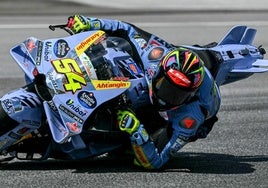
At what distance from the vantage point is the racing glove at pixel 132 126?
6.10 m

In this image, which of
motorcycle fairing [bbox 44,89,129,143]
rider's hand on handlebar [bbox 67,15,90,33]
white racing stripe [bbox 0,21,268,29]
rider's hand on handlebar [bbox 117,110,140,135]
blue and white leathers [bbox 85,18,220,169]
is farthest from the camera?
white racing stripe [bbox 0,21,268,29]

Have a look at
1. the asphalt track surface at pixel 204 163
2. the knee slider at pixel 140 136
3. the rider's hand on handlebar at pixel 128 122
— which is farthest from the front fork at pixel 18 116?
the knee slider at pixel 140 136

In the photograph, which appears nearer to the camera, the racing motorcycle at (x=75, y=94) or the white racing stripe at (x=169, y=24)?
the racing motorcycle at (x=75, y=94)

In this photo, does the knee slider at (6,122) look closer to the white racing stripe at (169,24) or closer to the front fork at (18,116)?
the front fork at (18,116)

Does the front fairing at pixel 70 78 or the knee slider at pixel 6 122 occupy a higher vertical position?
the front fairing at pixel 70 78

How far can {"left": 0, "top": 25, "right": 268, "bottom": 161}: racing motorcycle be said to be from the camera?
5965 millimetres

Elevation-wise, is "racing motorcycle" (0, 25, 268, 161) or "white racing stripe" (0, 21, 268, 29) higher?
"racing motorcycle" (0, 25, 268, 161)

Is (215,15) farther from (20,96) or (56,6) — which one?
(20,96)

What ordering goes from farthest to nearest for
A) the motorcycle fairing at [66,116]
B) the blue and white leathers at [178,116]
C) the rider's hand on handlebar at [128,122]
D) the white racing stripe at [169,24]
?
the white racing stripe at [169,24] → the blue and white leathers at [178,116] → the rider's hand on handlebar at [128,122] → the motorcycle fairing at [66,116]

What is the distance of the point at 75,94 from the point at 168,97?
0.68m

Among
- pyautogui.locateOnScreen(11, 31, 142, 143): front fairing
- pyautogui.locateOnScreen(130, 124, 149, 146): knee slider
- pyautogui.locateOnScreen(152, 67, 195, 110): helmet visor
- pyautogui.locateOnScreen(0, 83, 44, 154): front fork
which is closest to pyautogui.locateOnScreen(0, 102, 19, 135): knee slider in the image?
pyautogui.locateOnScreen(0, 83, 44, 154): front fork

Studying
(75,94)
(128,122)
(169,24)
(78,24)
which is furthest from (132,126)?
(169,24)

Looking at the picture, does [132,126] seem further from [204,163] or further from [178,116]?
[204,163]

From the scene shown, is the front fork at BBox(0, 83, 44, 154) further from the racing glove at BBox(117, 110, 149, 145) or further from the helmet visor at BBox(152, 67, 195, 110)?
the helmet visor at BBox(152, 67, 195, 110)
